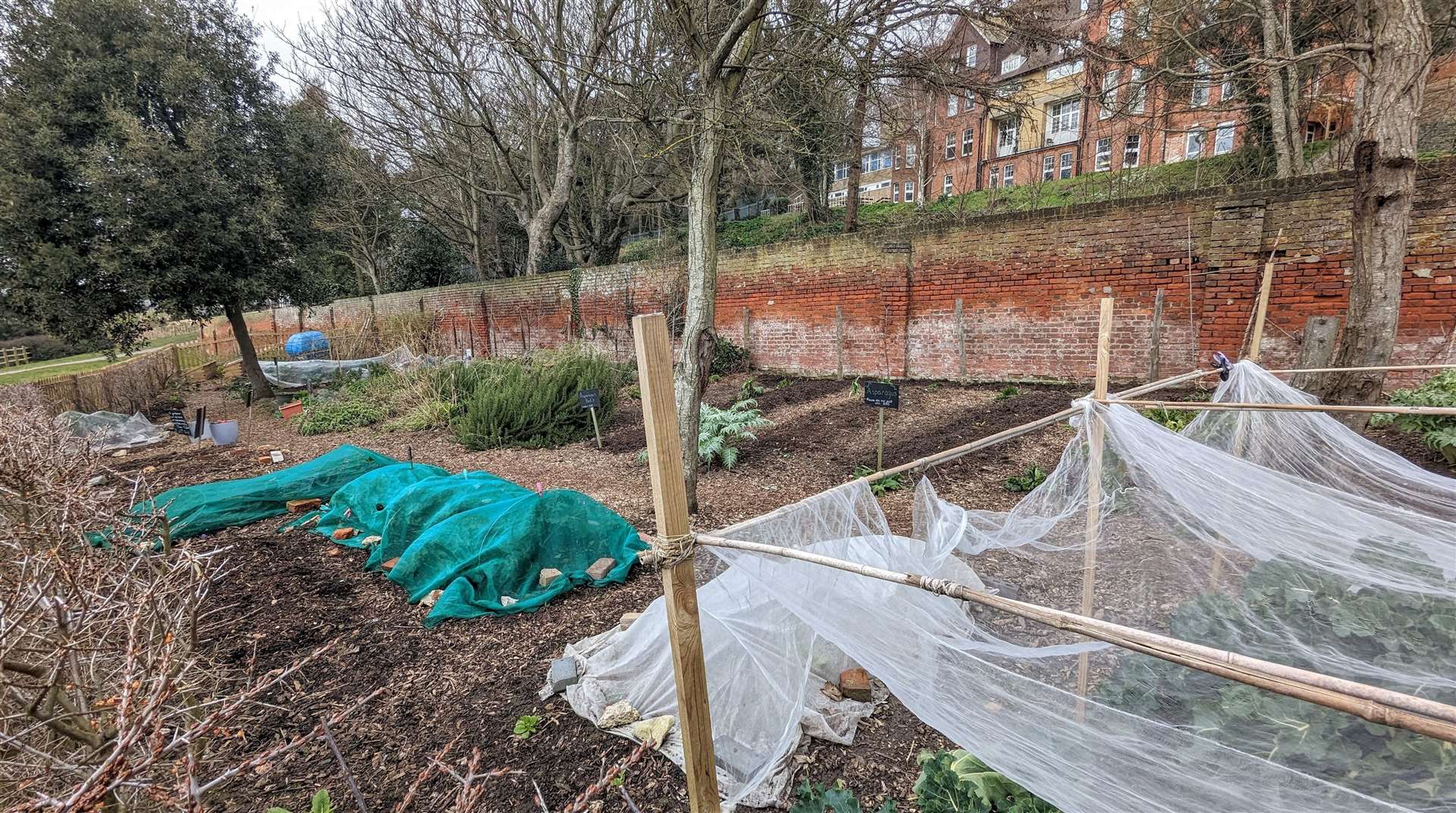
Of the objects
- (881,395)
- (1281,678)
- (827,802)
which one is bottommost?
(827,802)

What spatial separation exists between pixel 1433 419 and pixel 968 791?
17.4ft

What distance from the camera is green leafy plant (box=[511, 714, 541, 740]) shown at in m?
2.40

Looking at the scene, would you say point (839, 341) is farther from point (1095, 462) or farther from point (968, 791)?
point (968, 791)

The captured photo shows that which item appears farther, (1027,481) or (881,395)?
(1027,481)

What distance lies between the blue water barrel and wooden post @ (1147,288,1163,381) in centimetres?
1724

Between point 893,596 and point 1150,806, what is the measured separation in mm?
712

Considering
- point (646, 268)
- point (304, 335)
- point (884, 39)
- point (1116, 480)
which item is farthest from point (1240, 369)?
point (304, 335)

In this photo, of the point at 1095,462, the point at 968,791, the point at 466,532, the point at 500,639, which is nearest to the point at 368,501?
the point at 466,532

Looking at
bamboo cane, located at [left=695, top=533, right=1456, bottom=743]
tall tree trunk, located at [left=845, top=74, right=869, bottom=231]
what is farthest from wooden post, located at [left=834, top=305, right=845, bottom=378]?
bamboo cane, located at [left=695, top=533, right=1456, bottom=743]

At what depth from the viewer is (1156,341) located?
673cm

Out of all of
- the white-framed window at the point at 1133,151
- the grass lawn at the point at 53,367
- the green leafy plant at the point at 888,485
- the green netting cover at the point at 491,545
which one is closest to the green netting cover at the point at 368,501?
the green netting cover at the point at 491,545

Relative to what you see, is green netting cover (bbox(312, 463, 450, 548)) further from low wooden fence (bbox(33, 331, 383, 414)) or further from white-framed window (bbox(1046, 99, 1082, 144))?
white-framed window (bbox(1046, 99, 1082, 144))

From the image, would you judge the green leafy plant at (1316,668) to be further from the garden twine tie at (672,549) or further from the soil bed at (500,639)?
the garden twine tie at (672,549)

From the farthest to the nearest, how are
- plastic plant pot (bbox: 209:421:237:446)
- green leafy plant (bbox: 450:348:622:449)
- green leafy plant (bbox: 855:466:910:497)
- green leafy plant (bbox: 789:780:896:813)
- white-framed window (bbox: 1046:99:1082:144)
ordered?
white-framed window (bbox: 1046:99:1082:144)
plastic plant pot (bbox: 209:421:237:446)
green leafy plant (bbox: 450:348:622:449)
green leafy plant (bbox: 855:466:910:497)
green leafy plant (bbox: 789:780:896:813)
